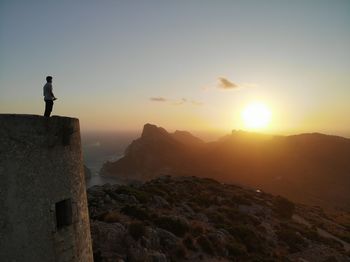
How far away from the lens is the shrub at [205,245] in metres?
21.2

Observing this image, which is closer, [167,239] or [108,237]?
[108,237]

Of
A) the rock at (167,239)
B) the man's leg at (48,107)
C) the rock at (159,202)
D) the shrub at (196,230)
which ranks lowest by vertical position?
the shrub at (196,230)

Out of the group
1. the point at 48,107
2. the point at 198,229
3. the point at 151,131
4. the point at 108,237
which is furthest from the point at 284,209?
the point at 151,131

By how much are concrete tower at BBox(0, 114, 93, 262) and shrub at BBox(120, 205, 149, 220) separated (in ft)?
47.5

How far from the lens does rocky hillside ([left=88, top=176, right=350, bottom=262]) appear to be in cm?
1830

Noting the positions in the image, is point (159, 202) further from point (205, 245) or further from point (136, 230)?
point (136, 230)

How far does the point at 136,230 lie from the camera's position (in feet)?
61.8

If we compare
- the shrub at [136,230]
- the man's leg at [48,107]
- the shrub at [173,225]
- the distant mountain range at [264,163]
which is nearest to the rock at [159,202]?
the shrub at [173,225]

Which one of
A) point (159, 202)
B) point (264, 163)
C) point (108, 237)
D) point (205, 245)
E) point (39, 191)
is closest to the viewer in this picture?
point (39, 191)

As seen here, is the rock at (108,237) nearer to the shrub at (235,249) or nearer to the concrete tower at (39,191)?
the shrub at (235,249)

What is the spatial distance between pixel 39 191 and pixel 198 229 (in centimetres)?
1798

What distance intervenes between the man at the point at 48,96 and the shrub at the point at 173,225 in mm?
15363

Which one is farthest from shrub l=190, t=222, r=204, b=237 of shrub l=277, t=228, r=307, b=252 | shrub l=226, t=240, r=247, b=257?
shrub l=277, t=228, r=307, b=252

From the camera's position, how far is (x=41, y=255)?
7051mm
